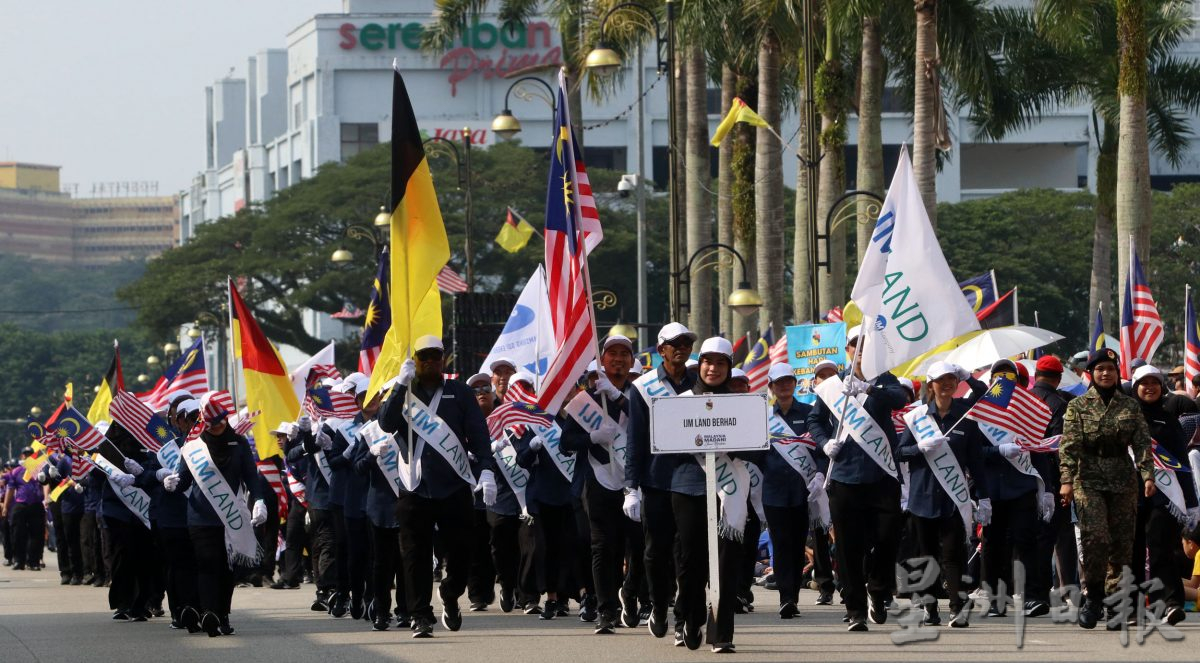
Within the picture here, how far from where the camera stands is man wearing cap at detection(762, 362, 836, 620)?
53.4 ft

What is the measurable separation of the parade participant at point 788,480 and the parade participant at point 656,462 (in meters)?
3.18

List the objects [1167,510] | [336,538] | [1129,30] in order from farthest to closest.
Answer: [1129,30] → [336,538] → [1167,510]

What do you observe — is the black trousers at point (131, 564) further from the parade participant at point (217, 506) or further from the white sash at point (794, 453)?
the white sash at point (794, 453)

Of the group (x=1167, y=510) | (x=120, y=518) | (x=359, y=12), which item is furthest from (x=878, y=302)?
(x=359, y=12)

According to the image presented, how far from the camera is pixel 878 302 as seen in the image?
14.9 metres

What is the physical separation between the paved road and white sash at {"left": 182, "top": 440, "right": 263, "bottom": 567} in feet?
1.97

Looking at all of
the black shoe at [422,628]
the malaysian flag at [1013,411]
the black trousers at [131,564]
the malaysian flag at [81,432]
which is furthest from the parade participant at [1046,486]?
the malaysian flag at [81,432]

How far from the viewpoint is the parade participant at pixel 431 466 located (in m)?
14.1

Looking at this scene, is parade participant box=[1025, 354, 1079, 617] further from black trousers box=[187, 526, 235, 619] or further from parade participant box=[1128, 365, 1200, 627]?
black trousers box=[187, 526, 235, 619]

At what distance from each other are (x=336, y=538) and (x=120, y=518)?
5.78ft

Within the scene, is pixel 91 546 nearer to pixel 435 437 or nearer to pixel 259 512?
pixel 259 512

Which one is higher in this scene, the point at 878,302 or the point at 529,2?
the point at 529,2

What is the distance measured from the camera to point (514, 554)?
17.6m

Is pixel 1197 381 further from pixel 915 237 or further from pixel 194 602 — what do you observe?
pixel 194 602
